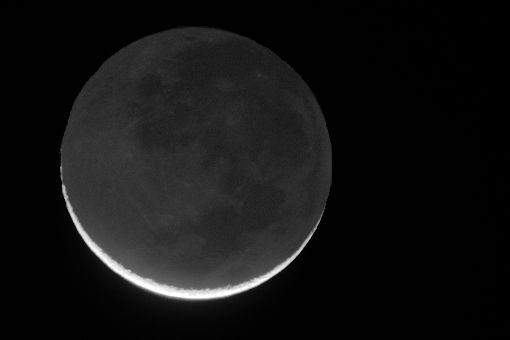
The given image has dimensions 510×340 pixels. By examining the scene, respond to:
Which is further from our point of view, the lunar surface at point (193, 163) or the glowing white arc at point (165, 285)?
the glowing white arc at point (165, 285)

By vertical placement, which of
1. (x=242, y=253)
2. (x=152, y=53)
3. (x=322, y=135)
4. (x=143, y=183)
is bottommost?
(x=242, y=253)

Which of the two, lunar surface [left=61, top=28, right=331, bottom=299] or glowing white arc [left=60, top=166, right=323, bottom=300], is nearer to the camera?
lunar surface [left=61, top=28, right=331, bottom=299]

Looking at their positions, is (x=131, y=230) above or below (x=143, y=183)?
below

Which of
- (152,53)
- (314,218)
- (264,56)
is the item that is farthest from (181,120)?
(314,218)

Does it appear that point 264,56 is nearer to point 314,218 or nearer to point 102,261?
point 314,218

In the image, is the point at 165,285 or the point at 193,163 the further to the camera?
the point at 165,285

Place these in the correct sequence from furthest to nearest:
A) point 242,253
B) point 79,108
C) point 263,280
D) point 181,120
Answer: point 263,280 < point 79,108 < point 242,253 < point 181,120

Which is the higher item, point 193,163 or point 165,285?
point 193,163

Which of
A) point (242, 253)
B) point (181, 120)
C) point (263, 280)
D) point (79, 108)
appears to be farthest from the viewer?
point (263, 280)
